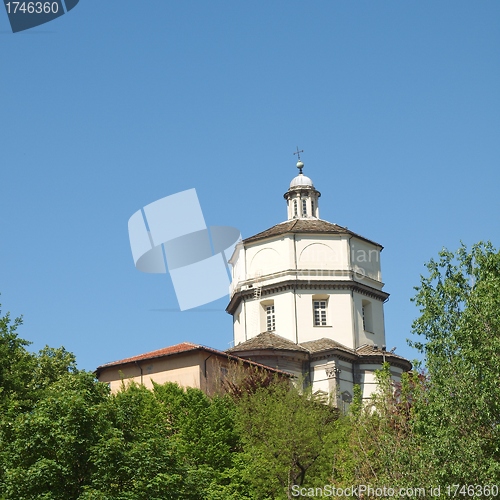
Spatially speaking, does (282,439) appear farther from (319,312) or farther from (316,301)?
(316,301)

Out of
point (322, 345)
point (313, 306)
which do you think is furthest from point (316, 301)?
point (322, 345)

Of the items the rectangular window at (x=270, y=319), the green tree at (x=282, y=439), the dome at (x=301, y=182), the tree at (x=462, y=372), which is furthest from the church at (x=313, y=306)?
the tree at (x=462, y=372)

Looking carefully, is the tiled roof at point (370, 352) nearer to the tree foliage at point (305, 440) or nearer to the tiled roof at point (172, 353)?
the tiled roof at point (172, 353)

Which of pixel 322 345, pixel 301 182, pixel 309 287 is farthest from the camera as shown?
pixel 301 182

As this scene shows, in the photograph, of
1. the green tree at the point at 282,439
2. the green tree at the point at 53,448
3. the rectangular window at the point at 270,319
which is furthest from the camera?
the rectangular window at the point at 270,319

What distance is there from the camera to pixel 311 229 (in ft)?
216

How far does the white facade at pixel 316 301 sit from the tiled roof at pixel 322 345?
0.06 m

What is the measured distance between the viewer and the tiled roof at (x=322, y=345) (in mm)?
61219

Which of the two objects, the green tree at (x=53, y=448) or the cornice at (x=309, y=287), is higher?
the cornice at (x=309, y=287)

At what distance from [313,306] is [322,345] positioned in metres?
3.27

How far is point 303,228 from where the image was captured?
6619 centimetres

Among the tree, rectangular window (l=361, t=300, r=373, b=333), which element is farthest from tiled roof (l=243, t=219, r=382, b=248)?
the tree

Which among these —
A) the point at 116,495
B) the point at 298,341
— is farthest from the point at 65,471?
the point at 298,341

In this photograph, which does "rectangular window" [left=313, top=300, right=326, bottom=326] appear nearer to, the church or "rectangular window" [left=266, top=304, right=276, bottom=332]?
the church
